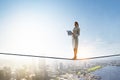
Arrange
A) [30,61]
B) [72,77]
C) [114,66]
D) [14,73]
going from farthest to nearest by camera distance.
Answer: [114,66] → [72,77] → [30,61] → [14,73]

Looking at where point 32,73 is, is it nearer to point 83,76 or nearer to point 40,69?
point 40,69

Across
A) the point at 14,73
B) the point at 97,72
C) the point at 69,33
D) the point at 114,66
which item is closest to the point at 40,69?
the point at 14,73

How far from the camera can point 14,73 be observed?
263 feet

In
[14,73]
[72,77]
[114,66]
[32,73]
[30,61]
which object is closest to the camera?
[14,73]

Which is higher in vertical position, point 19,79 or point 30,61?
point 30,61

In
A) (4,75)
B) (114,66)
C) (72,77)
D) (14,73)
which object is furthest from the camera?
(114,66)

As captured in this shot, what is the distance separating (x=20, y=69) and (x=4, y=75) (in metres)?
11.7

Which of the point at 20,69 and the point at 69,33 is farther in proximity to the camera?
the point at 20,69

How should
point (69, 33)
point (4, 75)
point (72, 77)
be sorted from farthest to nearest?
point (72, 77) < point (4, 75) < point (69, 33)

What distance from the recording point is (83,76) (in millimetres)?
112562

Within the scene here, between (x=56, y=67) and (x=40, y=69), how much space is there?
12.1 meters

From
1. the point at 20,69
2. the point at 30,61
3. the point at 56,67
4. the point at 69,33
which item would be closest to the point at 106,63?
the point at 56,67

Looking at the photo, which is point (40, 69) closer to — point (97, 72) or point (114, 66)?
point (97, 72)

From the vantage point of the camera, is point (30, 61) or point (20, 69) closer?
point (20, 69)
